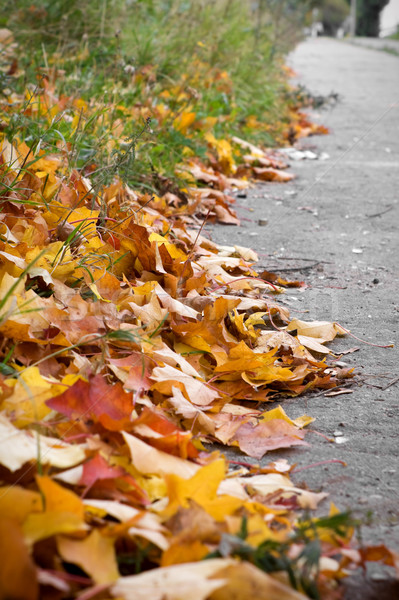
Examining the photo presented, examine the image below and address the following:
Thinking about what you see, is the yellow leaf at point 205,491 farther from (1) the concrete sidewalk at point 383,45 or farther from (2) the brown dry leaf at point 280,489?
(1) the concrete sidewalk at point 383,45

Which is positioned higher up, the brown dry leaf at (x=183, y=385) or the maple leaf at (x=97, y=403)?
the maple leaf at (x=97, y=403)

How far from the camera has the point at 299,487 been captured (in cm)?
127

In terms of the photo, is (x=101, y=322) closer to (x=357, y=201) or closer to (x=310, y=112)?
(x=357, y=201)

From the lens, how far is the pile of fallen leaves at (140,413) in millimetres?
888

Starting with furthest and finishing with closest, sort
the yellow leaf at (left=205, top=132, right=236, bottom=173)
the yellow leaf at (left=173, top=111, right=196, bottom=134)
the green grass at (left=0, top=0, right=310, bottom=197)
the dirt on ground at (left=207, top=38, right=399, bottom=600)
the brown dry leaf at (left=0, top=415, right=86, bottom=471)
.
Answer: the yellow leaf at (left=205, top=132, right=236, bottom=173), the yellow leaf at (left=173, top=111, right=196, bottom=134), the green grass at (left=0, top=0, right=310, bottom=197), the dirt on ground at (left=207, top=38, right=399, bottom=600), the brown dry leaf at (left=0, top=415, right=86, bottom=471)

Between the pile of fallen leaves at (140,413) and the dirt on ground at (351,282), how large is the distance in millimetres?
77

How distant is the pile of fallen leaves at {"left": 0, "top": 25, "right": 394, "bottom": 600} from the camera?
Answer: 2.91 ft

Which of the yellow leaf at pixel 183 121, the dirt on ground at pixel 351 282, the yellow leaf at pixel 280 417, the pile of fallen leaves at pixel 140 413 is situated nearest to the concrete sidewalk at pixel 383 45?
the dirt on ground at pixel 351 282

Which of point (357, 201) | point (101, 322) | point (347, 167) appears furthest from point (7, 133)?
point (347, 167)

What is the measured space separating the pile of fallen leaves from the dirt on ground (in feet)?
0.25

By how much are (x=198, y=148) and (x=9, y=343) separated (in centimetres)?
254

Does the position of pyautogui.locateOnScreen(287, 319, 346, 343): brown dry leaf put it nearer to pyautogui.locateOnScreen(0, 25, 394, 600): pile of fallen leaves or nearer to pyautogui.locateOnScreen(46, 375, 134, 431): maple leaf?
pyautogui.locateOnScreen(0, 25, 394, 600): pile of fallen leaves

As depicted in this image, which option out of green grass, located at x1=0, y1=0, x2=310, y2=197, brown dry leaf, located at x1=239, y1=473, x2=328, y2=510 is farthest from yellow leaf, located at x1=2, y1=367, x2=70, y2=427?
green grass, located at x1=0, y1=0, x2=310, y2=197

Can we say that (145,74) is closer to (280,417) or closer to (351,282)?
(351,282)
